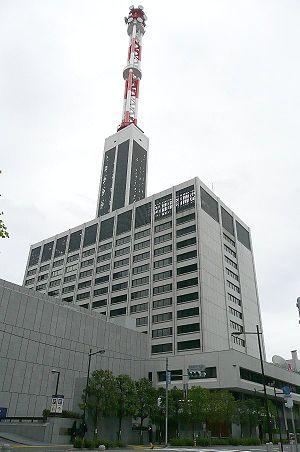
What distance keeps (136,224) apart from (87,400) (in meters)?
54.4

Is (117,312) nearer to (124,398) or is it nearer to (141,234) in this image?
(141,234)

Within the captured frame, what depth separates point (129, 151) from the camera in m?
138

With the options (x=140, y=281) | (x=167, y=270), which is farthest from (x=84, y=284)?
(x=167, y=270)

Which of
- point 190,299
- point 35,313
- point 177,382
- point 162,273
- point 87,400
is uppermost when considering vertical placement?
point 162,273

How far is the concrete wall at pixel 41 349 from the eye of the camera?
52531 mm

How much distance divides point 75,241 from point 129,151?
136ft

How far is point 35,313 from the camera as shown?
58.6m

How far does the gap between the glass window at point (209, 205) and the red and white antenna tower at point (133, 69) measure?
6385cm

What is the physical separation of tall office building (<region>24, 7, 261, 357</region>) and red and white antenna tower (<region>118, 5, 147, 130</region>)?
41758 mm

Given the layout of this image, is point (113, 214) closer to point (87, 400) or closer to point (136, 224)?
point (136, 224)

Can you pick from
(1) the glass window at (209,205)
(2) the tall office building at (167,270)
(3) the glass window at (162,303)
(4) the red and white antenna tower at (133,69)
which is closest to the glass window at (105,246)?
(2) the tall office building at (167,270)

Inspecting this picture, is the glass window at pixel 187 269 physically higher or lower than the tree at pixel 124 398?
higher

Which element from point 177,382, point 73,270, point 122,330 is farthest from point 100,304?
point 177,382

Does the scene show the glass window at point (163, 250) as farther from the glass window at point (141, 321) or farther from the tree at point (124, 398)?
the tree at point (124, 398)
